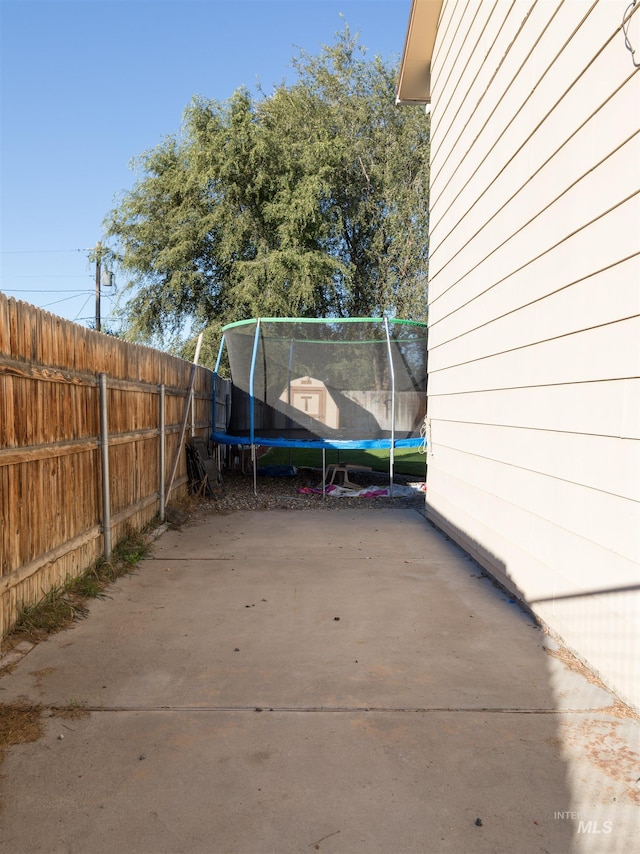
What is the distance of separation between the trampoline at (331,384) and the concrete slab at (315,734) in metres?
4.70

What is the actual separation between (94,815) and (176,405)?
19.3 ft

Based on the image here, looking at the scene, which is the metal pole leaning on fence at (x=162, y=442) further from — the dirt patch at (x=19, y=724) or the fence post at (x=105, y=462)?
the dirt patch at (x=19, y=724)

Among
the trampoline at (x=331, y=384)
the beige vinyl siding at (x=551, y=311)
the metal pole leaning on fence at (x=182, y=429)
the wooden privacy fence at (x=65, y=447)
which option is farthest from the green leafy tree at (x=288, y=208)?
the beige vinyl siding at (x=551, y=311)

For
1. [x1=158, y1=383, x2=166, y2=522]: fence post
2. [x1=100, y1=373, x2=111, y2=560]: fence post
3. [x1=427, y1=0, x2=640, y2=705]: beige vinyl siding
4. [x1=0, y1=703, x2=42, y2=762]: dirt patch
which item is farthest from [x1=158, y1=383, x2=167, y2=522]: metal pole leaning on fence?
[x1=0, y1=703, x2=42, y2=762]: dirt patch

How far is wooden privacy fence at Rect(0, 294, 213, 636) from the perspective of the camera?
127 inches

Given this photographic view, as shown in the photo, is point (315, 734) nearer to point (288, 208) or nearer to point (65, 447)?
point (65, 447)

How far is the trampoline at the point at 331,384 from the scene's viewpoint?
8820 millimetres

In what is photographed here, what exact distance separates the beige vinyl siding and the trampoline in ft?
9.97

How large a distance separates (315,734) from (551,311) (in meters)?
2.54

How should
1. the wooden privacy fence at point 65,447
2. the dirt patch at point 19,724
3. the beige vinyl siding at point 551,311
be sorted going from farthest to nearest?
the wooden privacy fence at point 65,447 → the beige vinyl siding at point 551,311 → the dirt patch at point 19,724

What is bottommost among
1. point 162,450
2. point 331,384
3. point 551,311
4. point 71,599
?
point 71,599

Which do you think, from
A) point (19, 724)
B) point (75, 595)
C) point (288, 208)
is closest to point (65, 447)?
point (75, 595)

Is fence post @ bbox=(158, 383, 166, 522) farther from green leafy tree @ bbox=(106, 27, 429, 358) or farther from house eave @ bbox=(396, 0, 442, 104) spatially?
green leafy tree @ bbox=(106, 27, 429, 358)

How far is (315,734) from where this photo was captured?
238 cm
